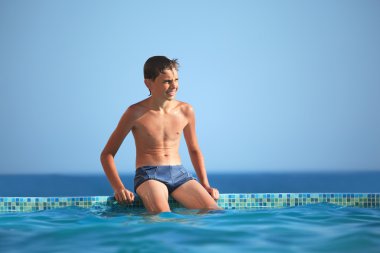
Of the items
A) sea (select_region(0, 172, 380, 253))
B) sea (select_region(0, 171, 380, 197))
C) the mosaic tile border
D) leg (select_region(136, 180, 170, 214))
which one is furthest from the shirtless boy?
sea (select_region(0, 171, 380, 197))

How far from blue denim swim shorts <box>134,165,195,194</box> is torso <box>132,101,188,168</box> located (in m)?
0.05

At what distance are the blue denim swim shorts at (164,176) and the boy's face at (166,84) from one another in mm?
519

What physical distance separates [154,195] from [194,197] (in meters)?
0.31

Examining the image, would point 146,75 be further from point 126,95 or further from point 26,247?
point 126,95

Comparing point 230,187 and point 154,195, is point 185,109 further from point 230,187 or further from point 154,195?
point 230,187

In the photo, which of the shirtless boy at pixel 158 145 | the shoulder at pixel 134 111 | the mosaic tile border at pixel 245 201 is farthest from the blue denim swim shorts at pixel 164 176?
the mosaic tile border at pixel 245 201

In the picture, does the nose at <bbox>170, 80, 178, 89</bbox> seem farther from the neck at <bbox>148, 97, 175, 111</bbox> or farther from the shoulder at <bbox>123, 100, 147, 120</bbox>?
the shoulder at <bbox>123, 100, 147, 120</bbox>

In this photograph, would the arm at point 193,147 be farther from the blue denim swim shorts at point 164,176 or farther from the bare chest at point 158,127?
the blue denim swim shorts at point 164,176

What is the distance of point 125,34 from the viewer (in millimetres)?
14148

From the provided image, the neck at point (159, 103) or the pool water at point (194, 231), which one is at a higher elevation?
the neck at point (159, 103)

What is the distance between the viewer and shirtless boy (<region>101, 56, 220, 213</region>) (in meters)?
4.25

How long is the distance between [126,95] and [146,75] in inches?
389

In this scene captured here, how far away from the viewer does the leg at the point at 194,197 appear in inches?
166

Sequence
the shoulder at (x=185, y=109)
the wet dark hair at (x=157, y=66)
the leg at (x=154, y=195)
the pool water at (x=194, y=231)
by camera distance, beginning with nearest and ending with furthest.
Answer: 1. the pool water at (x=194, y=231)
2. the leg at (x=154, y=195)
3. the wet dark hair at (x=157, y=66)
4. the shoulder at (x=185, y=109)
